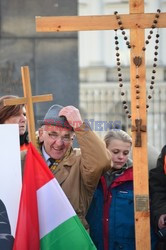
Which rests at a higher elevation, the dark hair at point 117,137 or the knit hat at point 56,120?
the knit hat at point 56,120

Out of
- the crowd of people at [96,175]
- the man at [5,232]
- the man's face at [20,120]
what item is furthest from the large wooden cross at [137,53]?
the man at [5,232]

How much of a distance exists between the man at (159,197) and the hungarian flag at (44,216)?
579 millimetres

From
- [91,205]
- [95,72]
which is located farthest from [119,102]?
[91,205]

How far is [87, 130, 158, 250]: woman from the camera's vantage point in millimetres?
4020

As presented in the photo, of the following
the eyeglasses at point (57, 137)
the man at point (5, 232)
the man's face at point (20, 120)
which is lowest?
the man at point (5, 232)

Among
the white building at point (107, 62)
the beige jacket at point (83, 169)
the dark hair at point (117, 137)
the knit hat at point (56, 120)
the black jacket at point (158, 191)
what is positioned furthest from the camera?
the white building at point (107, 62)

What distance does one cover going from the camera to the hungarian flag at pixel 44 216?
3443 mm

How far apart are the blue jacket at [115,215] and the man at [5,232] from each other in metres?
0.79

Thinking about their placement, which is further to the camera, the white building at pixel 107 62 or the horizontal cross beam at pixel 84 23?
the white building at pixel 107 62

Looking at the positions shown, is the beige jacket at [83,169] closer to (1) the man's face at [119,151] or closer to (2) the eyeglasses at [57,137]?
(2) the eyeglasses at [57,137]

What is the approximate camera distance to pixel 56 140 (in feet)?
12.6

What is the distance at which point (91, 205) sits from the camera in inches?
162

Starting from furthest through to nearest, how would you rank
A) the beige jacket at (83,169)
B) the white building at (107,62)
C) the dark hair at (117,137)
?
the white building at (107,62), the dark hair at (117,137), the beige jacket at (83,169)

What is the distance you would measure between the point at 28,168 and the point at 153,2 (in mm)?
20001
